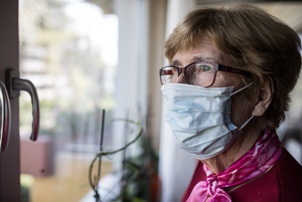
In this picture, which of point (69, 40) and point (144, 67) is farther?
point (144, 67)

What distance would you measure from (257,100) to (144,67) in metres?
1.76

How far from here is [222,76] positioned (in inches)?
27.7

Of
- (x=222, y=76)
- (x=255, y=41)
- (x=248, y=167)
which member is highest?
(x=255, y=41)

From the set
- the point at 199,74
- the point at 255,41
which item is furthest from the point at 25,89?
the point at 255,41

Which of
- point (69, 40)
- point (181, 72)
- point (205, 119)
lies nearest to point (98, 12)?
point (69, 40)

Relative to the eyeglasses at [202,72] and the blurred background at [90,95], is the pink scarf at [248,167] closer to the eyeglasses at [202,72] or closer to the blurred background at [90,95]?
the eyeglasses at [202,72]

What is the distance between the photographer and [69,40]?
160 centimetres

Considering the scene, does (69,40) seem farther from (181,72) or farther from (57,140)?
(181,72)

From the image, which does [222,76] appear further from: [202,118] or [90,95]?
[90,95]

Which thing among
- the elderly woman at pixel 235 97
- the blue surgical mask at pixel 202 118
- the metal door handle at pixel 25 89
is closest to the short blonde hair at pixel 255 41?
the elderly woman at pixel 235 97

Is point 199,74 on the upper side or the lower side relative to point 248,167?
upper

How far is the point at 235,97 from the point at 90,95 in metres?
1.26

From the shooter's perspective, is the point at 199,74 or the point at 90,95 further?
the point at 90,95

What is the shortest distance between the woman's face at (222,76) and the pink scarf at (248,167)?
0.31 feet
